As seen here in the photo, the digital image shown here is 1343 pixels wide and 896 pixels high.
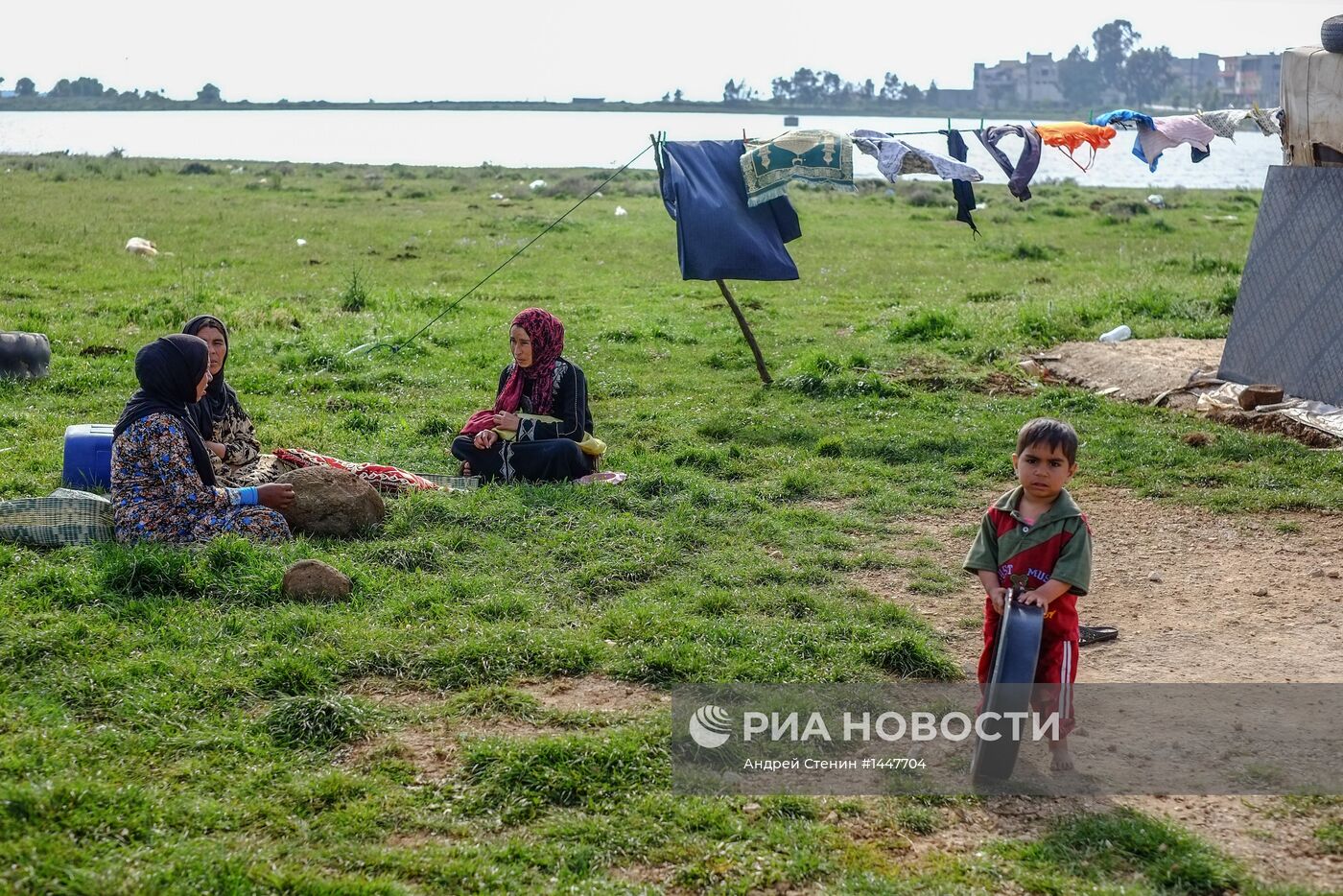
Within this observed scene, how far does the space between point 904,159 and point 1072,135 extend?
4.88 ft

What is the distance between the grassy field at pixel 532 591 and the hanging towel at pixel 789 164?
5.75 feet

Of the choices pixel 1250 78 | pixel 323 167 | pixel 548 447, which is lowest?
pixel 548 447

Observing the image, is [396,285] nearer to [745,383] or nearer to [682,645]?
[745,383]

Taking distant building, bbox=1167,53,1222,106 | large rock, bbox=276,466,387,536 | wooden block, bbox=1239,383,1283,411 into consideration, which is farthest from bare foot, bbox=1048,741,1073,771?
distant building, bbox=1167,53,1222,106

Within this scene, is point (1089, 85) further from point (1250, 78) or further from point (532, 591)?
point (532, 591)

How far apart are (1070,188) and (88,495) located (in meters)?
39.0

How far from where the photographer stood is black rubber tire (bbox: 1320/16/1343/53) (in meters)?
9.58

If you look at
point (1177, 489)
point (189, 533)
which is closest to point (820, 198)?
point (1177, 489)

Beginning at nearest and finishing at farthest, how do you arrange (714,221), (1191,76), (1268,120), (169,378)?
(169,378) → (714,221) → (1268,120) → (1191,76)

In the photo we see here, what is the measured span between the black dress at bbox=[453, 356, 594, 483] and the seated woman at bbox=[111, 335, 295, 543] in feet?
6.17

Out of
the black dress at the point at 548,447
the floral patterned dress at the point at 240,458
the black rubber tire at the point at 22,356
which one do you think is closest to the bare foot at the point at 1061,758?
the black dress at the point at 548,447

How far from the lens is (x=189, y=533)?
6383 mm

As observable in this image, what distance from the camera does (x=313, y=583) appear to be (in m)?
5.85

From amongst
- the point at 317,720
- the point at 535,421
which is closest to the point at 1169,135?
the point at 535,421
